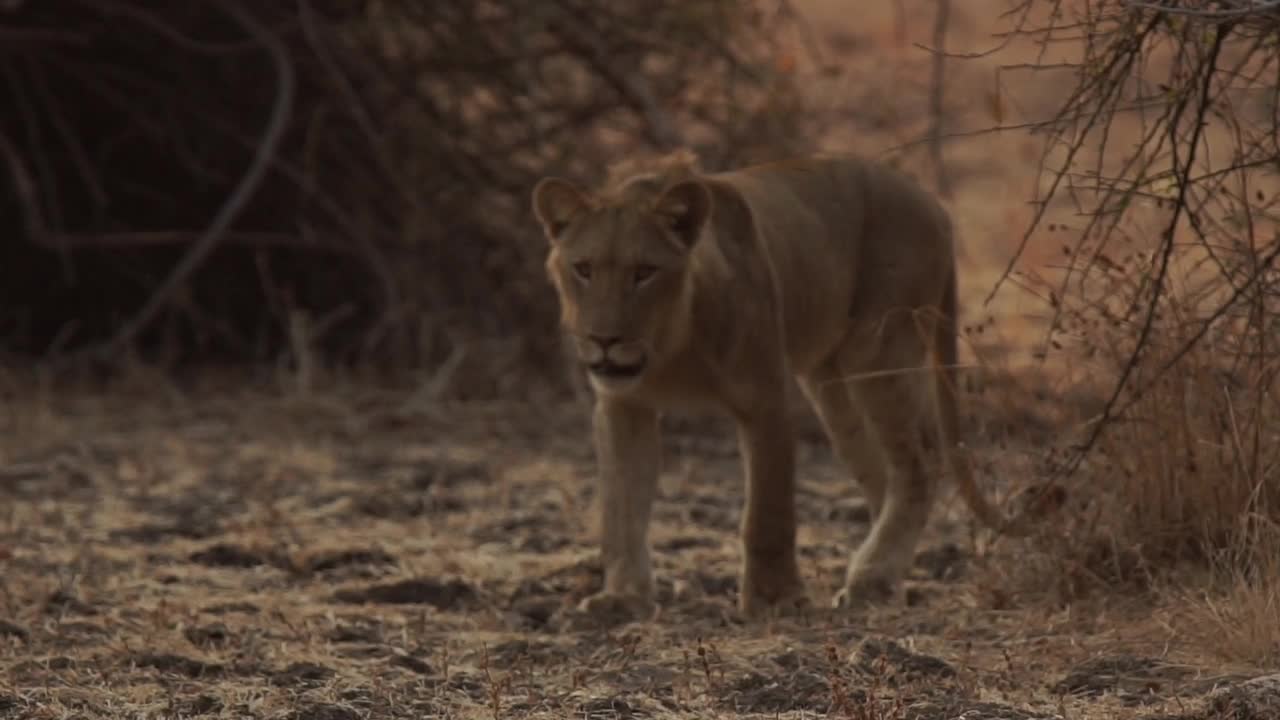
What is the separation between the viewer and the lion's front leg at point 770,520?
535 centimetres

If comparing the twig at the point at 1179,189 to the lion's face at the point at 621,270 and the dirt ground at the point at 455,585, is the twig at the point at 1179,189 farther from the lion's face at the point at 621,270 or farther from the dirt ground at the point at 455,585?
the lion's face at the point at 621,270

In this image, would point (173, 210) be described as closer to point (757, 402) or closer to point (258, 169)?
point (258, 169)

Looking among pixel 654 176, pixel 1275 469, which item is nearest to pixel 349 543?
pixel 654 176

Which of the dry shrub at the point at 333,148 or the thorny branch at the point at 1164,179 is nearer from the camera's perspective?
the thorny branch at the point at 1164,179

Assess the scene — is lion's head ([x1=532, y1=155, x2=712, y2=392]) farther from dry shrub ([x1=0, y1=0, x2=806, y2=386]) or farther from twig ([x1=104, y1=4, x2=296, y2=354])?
twig ([x1=104, y1=4, x2=296, y2=354])

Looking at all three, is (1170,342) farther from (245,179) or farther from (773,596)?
(245,179)

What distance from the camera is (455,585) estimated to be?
18.9ft

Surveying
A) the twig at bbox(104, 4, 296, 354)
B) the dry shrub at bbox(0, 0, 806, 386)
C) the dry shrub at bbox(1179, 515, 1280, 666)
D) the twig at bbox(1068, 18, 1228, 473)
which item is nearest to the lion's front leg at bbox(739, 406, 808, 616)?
the twig at bbox(1068, 18, 1228, 473)

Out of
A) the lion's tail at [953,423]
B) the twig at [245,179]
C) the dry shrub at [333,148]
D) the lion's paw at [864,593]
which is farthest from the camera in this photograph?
the dry shrub at [333,148]

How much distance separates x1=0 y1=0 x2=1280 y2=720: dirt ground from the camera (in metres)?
4.30

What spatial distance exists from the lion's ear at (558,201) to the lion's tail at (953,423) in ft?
2.96

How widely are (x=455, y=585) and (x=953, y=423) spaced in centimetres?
130

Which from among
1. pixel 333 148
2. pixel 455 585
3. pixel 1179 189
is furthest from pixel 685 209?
pixel 333 148

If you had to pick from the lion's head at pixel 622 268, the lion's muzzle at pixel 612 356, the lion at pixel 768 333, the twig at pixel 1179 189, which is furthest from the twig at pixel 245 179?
the twig at pixel 1179 189
